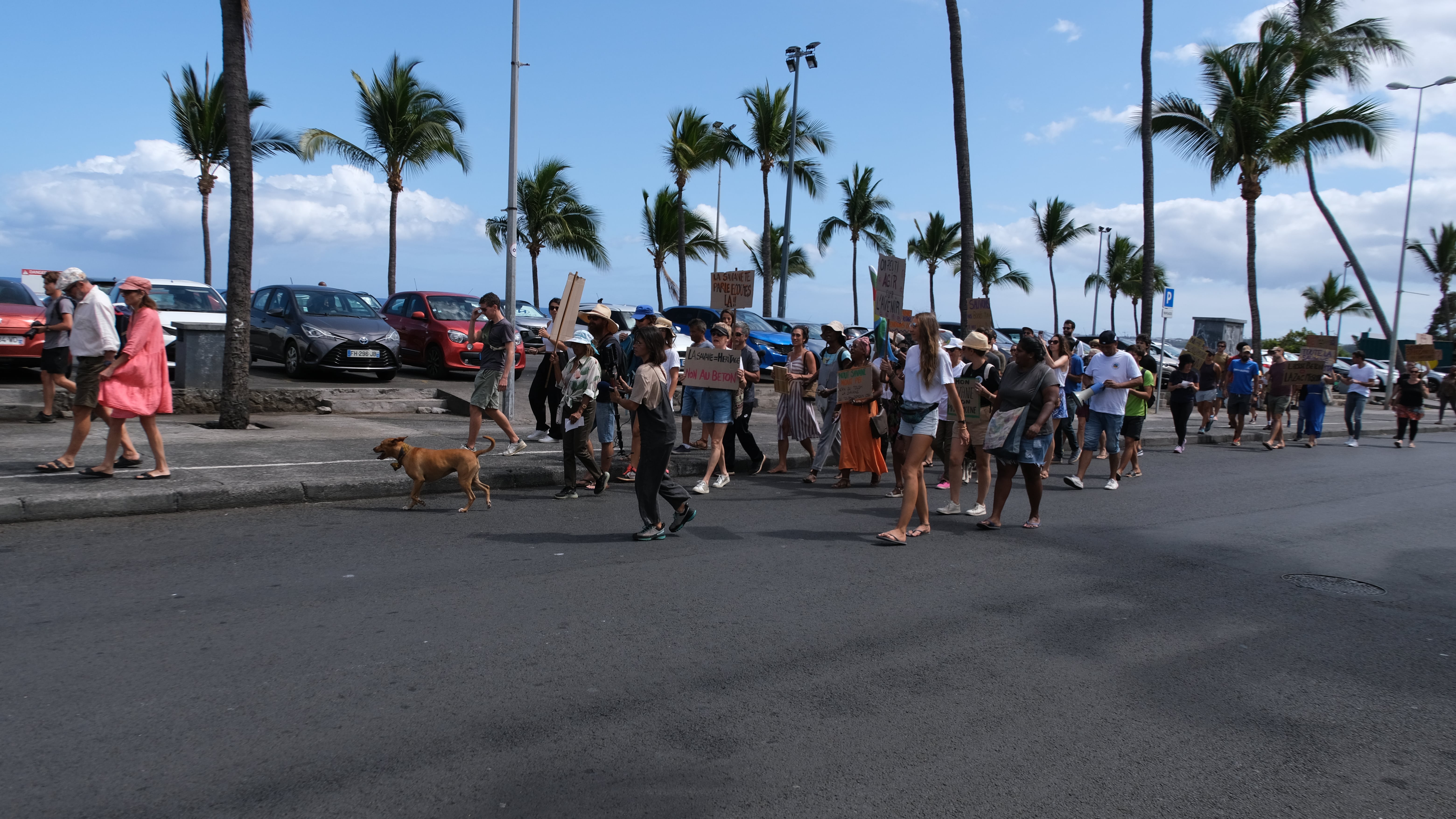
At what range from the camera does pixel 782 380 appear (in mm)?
11016

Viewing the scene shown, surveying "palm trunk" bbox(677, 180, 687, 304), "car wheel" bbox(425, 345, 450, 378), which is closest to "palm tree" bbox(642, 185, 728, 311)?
"palm trunk" bbox(677, 180, 687, 304)

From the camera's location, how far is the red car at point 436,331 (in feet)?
59.2

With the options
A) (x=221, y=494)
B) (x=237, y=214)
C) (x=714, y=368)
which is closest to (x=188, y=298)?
(x=237, y=214)

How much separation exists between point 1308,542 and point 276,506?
8.46 m

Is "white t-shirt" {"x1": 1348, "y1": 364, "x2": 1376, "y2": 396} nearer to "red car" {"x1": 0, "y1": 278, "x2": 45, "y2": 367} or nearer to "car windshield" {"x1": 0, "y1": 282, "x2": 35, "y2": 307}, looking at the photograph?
"red car" {"x1": 0, "y1": 278, "x2": 45, "y2": 367}

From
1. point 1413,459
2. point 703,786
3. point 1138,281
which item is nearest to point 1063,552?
point 703,786

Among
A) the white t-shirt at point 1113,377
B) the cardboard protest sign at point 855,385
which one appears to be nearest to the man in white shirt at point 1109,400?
the white t-shirt at point 1113,377

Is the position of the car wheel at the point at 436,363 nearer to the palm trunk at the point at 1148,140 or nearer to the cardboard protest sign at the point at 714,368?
the cardboard protest sign at the point at 714,368

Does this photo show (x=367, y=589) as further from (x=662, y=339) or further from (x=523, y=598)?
(x=662, y=339)

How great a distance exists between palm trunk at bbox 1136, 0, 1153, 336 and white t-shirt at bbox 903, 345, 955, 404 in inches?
645

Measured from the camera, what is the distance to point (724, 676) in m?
4.29

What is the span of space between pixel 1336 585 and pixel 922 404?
3.06 metres

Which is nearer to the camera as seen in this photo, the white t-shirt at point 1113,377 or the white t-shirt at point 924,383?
the white t-shirt at point 924,383

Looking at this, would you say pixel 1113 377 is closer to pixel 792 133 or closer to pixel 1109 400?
pixel 1109 400
